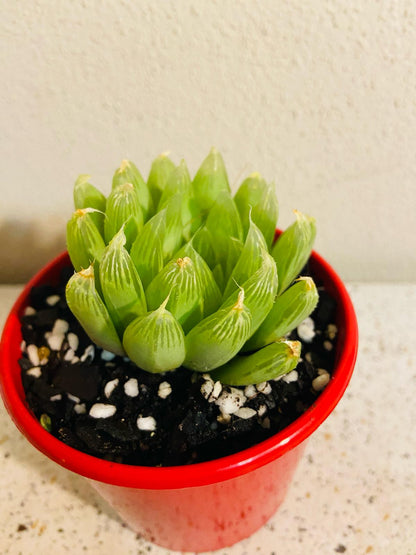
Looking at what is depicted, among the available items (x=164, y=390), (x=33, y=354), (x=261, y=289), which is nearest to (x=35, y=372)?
(x=33, y=354)

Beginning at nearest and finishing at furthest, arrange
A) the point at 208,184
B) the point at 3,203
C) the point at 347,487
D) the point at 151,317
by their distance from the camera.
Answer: the point at 151,317, the point at 208,184, the point at 347,487, the point at 3,203

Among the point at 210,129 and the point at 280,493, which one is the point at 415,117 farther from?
the point at 280,493

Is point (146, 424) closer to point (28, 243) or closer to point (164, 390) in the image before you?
point (164, 390)

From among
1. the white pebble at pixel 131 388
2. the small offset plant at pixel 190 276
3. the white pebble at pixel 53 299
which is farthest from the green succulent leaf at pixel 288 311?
the white pebble at pixel 53 299

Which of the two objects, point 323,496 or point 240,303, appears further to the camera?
point 323,496

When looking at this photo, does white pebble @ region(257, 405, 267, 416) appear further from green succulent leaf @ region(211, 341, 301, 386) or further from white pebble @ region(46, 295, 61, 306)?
white pebble @ region(46, 295, 61, 306)

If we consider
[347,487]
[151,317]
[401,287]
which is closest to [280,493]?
[347,487]
